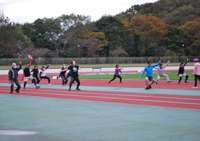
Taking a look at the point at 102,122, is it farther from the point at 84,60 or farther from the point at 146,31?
the point at 146,31

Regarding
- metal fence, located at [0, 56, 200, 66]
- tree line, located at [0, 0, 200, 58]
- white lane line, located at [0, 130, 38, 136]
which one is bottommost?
white lane line, located at [0, 130, 38, 136]

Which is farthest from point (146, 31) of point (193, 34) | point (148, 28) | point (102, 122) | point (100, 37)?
point (102, 122)

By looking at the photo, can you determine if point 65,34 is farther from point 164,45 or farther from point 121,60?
point 164,45

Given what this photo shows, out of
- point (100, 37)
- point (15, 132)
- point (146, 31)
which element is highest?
point (146, 31)

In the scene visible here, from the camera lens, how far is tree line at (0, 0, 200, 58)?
6485 centimetres

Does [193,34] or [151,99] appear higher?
[193,34]

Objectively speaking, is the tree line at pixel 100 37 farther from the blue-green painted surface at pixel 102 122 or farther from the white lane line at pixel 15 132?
the white lane line at pixel 15 132

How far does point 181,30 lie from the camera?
75.9 meters

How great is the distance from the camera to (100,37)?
68.3m

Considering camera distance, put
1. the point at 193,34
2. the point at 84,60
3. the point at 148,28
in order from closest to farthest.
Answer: the point at 84,60 < the point at 193,34 < the point at 148,28

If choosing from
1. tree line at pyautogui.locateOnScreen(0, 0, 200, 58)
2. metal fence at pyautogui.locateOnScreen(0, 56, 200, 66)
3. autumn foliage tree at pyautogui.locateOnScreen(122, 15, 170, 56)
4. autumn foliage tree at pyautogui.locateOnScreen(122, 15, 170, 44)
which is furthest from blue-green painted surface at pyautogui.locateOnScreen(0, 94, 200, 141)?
autumn foliage tree at pyautogui.locateOnScreen(122, 15, 170, 44)

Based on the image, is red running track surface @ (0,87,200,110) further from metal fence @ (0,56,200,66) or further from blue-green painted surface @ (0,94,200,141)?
metal fence @ (0,56,200,66)

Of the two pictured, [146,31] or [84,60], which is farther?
[146,31]

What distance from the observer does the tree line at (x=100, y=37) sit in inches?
2553
